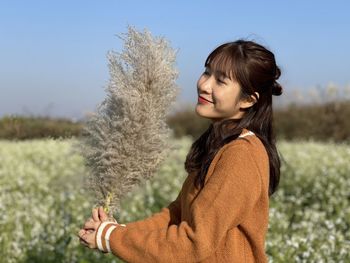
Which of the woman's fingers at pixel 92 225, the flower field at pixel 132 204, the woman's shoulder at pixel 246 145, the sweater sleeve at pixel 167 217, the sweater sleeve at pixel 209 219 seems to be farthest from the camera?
the flower field at pixel 132 204

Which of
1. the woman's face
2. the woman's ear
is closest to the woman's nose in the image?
the woman's face

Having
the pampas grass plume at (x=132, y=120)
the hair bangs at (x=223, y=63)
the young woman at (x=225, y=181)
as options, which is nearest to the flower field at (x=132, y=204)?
the pampas grass plume at (x=132, y=120)

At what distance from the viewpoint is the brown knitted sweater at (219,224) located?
2307mm

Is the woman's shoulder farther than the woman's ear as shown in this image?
No

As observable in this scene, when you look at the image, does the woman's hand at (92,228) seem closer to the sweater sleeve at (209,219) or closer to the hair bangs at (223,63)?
the sweater sleeve at (209,219)

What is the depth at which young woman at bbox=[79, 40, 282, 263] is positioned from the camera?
2.32 meters

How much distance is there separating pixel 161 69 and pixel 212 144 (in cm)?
36

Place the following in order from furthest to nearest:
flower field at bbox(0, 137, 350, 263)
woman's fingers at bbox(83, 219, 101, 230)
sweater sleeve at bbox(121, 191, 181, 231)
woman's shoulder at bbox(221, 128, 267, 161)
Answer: flower field at bbox(0, 137, 350, 263) → sweater sleeve at bbox(121, 191, 181, 231) → woman's fingers at bbox(83, 219, 101, 230) → woman's shoulder at bbox(221, 128, 267, 161)

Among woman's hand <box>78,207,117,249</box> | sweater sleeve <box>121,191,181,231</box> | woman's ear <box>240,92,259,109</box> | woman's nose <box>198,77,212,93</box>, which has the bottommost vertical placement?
sweater sleeve <box>121,191,181,231</box>

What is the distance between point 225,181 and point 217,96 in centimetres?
36

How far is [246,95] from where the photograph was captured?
8.41 feet

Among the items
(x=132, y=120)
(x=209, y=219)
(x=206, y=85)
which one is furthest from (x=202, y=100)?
(x=209, y=219)

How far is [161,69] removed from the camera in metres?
2.62

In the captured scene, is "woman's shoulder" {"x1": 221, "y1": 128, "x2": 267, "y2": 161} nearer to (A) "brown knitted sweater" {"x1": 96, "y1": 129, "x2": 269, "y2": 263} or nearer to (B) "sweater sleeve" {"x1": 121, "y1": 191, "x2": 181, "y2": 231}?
(A) "brown knitted sweater" {"x1": 96, "y1": 129, "x2": 269, "y2": 263}
